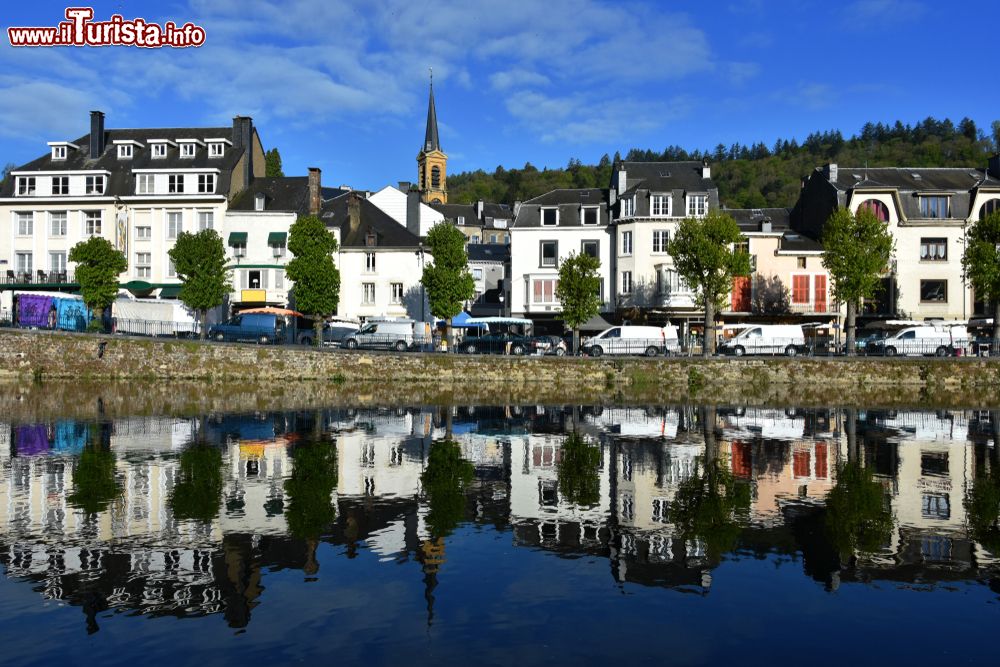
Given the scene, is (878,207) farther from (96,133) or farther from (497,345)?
(96,133)

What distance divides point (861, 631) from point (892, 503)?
8.09 metres

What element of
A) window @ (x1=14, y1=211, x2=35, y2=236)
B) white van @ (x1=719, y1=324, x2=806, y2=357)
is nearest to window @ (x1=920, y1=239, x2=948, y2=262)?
white van @ (x1=719, y1=324, x2=806, y2=357)

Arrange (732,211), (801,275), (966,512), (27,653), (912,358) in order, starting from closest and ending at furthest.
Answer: (27,653), (966,512), (912,358), (801,275), (732,211)

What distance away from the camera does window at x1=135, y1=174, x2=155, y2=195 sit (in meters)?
66.9

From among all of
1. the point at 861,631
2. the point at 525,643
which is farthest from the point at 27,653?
the point at 861,631

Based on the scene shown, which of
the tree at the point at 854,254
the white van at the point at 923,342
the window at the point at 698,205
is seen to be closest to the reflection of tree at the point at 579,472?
the tree at the point at 854,254

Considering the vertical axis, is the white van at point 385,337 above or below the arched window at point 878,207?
below

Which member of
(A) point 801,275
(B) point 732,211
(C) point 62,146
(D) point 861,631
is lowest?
(D) point 861,631

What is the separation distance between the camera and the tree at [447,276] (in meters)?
58.6

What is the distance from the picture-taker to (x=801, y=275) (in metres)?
65.2

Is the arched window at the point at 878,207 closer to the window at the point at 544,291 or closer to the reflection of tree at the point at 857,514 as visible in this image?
the window at the point at 544,291

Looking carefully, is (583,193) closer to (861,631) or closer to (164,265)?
(164,265)

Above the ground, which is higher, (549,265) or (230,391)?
(549,265)

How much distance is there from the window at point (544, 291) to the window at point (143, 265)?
3023 centimetres
